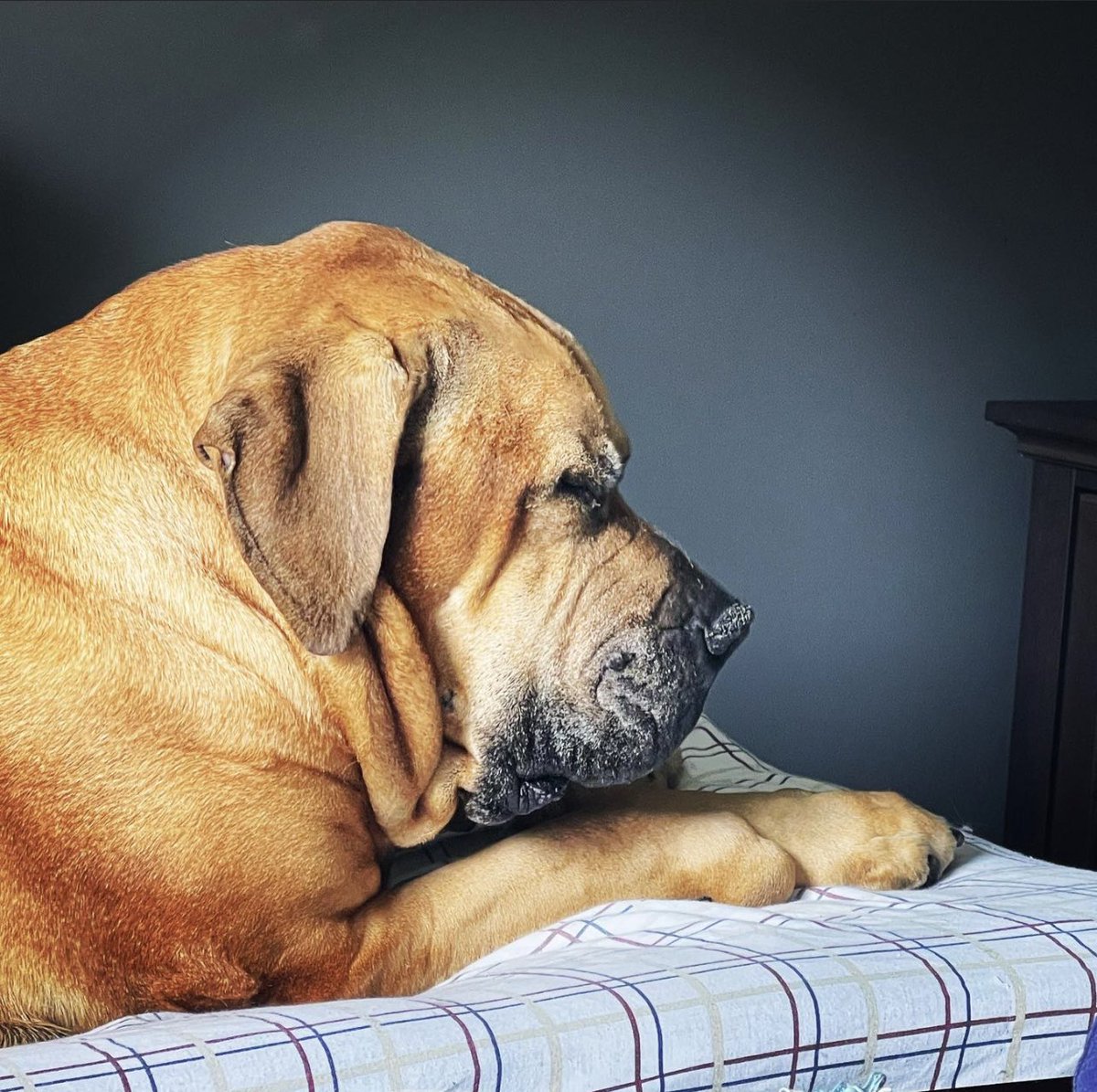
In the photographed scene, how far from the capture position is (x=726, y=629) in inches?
55.8

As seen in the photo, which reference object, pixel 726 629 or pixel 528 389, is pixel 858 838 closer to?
pixel 726 629

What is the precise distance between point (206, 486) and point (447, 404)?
215 mm

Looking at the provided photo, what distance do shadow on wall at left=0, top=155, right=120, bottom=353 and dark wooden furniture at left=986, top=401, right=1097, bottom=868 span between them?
163 cm

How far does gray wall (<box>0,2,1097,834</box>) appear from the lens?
263cm

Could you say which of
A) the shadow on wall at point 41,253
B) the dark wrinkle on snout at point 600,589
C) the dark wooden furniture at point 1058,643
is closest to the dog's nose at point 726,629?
the dark wrinkle on snout at point 600,589

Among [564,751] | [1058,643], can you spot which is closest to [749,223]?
[1058,643]

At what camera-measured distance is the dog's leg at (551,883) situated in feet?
4.31

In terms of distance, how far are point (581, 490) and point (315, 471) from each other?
0.90 feet

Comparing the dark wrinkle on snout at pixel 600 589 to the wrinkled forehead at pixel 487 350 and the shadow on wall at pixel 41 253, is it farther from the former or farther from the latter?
the shadow on wall at pixel 41 253

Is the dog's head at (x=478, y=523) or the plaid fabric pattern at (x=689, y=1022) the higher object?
the dog's head at (x=478, y=523)

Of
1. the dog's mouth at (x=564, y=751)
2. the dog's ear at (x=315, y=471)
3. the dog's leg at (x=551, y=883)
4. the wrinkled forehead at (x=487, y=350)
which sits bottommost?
the dog's leg at (x=551, y=883)

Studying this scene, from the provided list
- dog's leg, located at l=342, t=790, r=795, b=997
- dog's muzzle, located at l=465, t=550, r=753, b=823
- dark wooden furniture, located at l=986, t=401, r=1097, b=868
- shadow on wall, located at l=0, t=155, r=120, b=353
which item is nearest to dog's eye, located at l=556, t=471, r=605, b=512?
dog's muzzle, located at l=465, t=550, r=753, b=823

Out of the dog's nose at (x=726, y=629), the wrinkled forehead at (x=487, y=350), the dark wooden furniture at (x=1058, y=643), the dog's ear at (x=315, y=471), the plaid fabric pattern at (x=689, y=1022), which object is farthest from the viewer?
the dark wooden furniture at (x=1058, y=643)

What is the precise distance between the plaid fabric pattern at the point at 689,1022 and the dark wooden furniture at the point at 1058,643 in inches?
53.7
